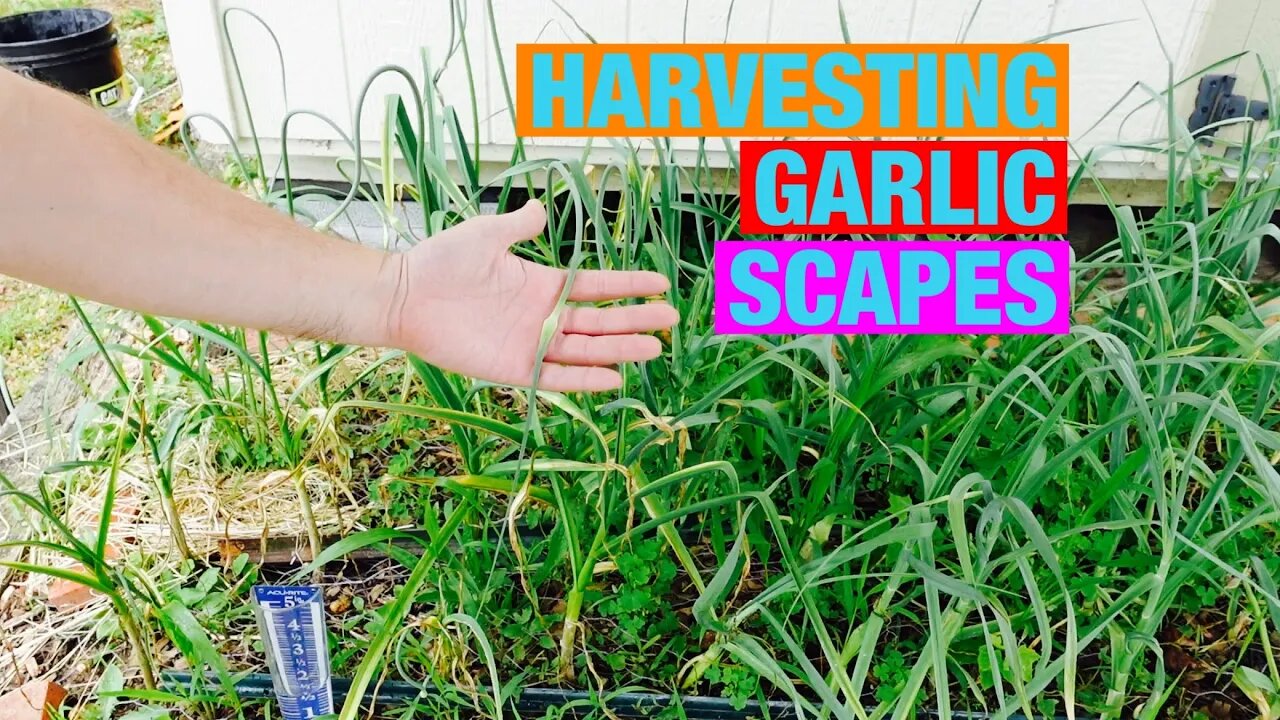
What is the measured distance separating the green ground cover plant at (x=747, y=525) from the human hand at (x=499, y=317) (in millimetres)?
47

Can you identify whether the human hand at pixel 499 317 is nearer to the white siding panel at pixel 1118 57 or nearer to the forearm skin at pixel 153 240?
the forearm skin at pixel 153 240

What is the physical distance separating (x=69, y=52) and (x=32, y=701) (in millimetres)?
1962

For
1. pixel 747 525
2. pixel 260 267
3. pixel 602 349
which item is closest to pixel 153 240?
pixel 260 267

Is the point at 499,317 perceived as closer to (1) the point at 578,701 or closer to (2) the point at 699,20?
(1) the point at 578,701

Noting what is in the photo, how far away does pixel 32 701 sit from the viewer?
3.78 ft

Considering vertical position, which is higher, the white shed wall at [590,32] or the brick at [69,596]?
the white shed wall at [590,32]

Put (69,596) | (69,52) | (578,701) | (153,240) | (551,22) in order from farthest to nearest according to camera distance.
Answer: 1. (69,52)
2. (551,22)
3. (69,596)
4. (578,701)
5. (153,240)

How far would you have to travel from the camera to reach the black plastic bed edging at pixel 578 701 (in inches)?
43.4

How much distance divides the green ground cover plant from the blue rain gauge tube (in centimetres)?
6

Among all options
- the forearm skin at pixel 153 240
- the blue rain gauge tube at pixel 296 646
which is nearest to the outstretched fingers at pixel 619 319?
the forearm skin at pixel 153 240

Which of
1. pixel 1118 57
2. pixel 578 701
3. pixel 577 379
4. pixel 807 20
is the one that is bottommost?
pixel 578 701

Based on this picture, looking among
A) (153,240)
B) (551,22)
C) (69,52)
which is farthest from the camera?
(69,52)

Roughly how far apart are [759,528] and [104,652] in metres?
0.83

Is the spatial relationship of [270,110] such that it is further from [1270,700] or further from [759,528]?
[1270,700]
